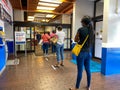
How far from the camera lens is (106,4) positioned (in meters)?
4.02

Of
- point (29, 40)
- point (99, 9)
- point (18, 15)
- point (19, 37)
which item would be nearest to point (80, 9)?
point (99, 9)

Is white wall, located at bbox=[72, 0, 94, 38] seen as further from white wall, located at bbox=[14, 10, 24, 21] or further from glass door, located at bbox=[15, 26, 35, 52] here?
white wall, located at bbox=[14, 10, 24, 21]

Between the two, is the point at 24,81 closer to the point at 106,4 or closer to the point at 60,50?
the point at 60,50

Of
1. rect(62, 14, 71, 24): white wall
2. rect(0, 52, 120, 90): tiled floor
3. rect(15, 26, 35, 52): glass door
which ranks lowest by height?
rect(0, 52, 120, 90): tiled floor

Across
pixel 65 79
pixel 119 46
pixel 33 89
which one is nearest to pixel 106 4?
pixel 119 46

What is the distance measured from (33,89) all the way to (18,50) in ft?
21.5

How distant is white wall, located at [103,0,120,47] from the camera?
3.97 m

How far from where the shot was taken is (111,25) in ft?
13.2

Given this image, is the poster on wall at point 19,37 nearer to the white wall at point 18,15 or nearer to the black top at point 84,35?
the white wall at point 18,15

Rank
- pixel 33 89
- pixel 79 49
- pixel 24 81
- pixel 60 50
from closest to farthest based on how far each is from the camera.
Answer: pixel 79 49
pixel 33 89
pixel 24 81
pixel 60 50

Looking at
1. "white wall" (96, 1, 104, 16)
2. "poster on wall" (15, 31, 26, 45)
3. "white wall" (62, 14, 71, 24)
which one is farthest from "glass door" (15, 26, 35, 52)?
"white wall" (96, 1, 104, 16)

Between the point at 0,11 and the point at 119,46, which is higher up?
the point at 0,11

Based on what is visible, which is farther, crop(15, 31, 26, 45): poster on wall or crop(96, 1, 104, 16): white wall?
crop(15, 31, 26, 45): poster on wall

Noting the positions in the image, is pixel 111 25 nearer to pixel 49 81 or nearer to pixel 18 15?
pixel 49 81
